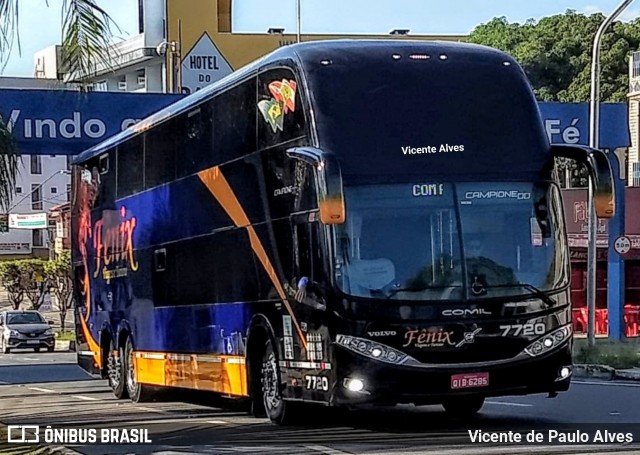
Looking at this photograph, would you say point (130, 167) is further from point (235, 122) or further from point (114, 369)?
point (235, 122)

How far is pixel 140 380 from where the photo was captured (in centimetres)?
2025

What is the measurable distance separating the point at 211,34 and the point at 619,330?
37.3 meters

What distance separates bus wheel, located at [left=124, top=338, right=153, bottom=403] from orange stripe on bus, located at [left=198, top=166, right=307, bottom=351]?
5.15 meters

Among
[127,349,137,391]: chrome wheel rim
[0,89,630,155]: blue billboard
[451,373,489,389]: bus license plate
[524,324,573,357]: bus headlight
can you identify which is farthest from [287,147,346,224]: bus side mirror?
[0,89,630,155]: blue billboard

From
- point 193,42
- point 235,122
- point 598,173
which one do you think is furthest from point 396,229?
point 193,42

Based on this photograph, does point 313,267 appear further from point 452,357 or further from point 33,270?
point 33,270

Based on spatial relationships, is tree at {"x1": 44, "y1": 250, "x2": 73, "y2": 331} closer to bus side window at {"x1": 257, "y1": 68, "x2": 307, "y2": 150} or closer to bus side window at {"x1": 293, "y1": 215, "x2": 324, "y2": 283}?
bus side window at {"x1": 257, "y1": 68, "x2": 307, "y2": 150}

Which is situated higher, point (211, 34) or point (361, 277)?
point (211, 34)

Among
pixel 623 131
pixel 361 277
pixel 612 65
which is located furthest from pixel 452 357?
pixel 612 65

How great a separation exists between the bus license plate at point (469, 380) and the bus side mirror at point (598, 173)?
7.07 ft

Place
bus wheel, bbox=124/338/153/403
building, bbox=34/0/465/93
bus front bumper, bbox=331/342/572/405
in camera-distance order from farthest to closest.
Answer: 1. building, bbox=34/0/465/93
2. bus wheel, bbox=124/338/153/403
3. bus front bumper, bbox=331/342/572/405

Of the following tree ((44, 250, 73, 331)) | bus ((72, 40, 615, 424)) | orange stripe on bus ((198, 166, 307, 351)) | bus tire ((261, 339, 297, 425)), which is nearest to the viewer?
bus ((72, 40, 615, 424))

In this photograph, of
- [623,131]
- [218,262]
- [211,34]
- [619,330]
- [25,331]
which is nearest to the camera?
[218,262]

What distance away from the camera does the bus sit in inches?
492
